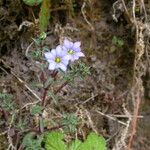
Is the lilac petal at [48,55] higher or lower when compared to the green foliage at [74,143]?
higher

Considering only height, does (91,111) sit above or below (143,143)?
above

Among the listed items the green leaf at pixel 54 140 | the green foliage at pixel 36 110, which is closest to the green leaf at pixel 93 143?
the green leaf at pixel 54 140

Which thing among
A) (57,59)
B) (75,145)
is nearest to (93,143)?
(75,145)

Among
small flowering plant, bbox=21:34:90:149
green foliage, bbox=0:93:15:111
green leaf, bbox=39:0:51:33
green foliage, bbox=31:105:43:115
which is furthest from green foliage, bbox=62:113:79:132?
green leaf, bbox=39:0:51:33

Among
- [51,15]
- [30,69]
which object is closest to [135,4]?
[51,15]

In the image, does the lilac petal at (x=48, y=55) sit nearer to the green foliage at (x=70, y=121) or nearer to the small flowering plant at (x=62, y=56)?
the small flowering plant at (x=62, y=56)

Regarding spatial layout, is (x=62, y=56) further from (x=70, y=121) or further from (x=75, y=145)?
(x=75, y=145)

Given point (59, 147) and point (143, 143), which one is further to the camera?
point (143, 143)

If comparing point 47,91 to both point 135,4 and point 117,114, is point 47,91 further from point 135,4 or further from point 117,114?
point 135,4
